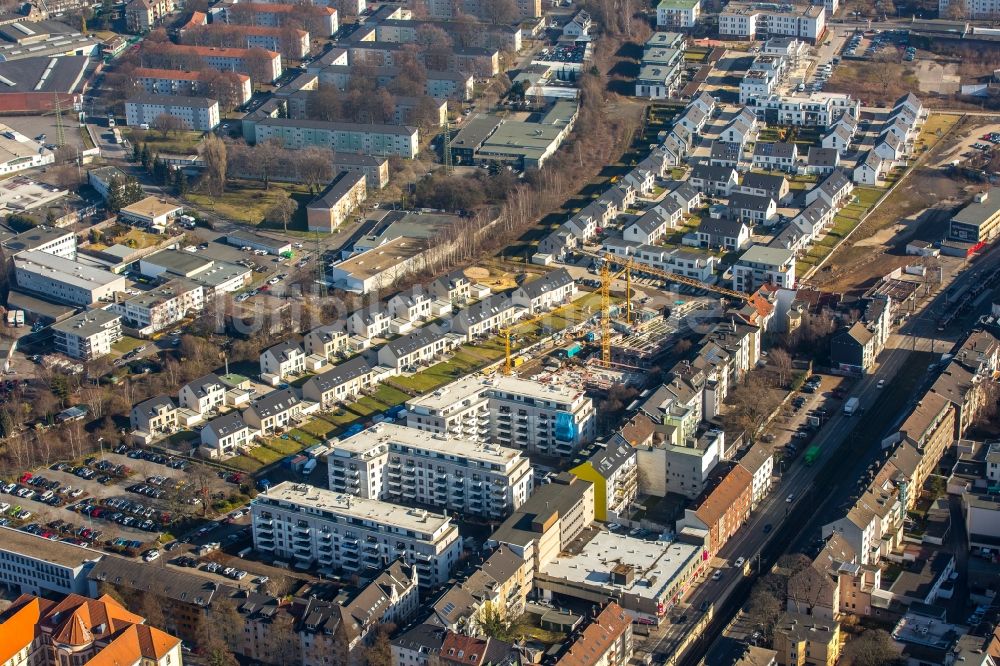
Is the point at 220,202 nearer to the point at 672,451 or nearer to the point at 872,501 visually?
the point at 672,451

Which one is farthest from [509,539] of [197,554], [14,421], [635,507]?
[14,421]

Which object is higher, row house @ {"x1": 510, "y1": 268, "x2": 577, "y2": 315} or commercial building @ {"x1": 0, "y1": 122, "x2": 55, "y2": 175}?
commercial building @ {"x1": 0, "y1": 122, "x2": 55, "y2": 175}

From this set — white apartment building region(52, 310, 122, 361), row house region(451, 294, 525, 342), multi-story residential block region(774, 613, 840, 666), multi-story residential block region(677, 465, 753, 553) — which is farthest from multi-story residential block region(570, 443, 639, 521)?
white apartment building region(52, 310, 122, 361)

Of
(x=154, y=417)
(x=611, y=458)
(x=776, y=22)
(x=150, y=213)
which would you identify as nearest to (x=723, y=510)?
(x=611, y=458)

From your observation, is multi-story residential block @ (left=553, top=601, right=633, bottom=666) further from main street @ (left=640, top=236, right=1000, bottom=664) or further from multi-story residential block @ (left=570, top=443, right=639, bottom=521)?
multi-story residential block @ (left=570, top=443, right=639, bottom=521)

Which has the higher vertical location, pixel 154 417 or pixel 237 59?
pixel 237 59

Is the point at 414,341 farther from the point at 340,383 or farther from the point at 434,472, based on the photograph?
the point at 434,472

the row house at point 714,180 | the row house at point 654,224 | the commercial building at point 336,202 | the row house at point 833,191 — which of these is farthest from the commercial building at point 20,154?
the row house at point 833,191

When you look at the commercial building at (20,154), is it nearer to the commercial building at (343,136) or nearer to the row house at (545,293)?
the commercial building at (343,136)
